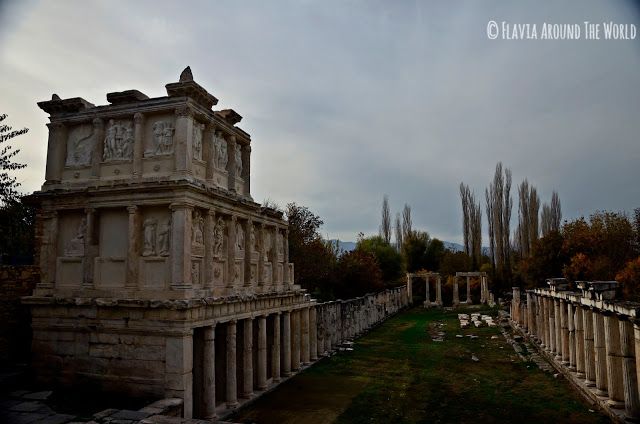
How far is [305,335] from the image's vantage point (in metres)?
19.5

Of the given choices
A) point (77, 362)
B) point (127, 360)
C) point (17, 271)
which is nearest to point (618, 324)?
point (127, 360)

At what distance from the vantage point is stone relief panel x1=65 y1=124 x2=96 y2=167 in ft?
41.9

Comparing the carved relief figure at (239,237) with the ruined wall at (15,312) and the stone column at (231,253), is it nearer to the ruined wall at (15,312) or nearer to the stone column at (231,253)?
the stone column at (231,253)

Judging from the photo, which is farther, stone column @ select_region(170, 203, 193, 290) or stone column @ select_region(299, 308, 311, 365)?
stone column @ select_region(299, 308, 311, 365)

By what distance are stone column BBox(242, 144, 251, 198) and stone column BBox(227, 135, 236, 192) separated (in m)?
1.04

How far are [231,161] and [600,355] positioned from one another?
1241 cm

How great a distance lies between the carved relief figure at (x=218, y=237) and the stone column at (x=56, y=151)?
4.39m

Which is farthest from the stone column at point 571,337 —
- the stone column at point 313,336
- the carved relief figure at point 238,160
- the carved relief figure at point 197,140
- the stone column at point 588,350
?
the carved relief figure at point 197,140

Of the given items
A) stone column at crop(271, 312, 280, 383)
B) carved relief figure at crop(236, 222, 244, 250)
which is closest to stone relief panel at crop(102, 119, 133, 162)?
carved relief figure at crop(236, 222, 244, 250)

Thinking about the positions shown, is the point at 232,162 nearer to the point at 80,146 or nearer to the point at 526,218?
the point at 80,146

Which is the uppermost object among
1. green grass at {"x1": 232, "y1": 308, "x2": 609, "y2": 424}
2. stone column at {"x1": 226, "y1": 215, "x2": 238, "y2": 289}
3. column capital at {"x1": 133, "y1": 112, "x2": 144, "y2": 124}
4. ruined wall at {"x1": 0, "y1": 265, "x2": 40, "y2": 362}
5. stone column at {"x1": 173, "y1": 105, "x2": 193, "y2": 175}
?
column capital at {"x1": 133, "y1": 112, "x2": 144, "y2": 124}

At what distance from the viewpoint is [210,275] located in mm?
12266

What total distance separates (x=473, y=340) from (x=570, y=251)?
530 inches

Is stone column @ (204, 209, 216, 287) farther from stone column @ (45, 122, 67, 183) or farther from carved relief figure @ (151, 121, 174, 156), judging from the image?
stone column @ (45, 122, 67, 183)
